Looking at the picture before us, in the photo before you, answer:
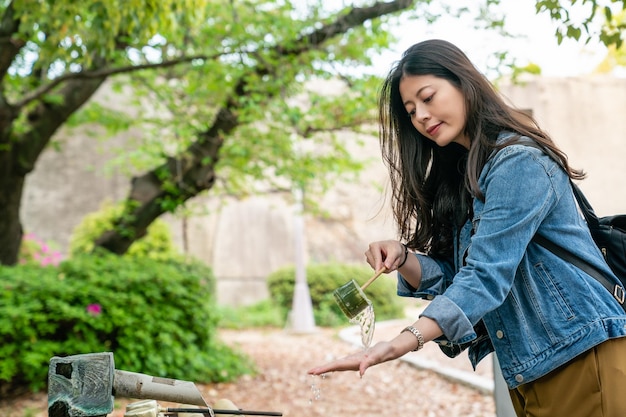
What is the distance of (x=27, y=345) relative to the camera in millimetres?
4977

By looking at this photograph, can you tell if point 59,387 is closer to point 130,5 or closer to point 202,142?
point 130,5

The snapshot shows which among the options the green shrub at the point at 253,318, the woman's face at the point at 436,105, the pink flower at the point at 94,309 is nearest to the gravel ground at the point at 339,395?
the pink flower at the point at 94,309

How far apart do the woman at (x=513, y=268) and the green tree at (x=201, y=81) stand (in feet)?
9.73

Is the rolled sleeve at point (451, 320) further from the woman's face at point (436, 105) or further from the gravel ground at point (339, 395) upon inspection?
the gravel ground at point (339, 395)

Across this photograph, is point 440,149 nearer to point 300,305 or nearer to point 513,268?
point 513,268

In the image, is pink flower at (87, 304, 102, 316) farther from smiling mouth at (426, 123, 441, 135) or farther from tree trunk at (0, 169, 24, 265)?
smiling mouth at (426, 123, 441, 135)

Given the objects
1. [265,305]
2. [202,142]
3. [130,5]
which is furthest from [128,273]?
[265,305]

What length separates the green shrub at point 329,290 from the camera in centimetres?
1197

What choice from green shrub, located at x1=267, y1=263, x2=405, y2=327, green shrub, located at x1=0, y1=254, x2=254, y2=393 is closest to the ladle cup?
green shrub, located at x1=0, y1=254, x2=254, y2=393

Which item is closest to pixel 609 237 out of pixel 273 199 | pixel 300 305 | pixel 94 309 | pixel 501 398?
pixel 501 398

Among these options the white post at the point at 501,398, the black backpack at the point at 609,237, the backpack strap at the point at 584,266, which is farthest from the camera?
the white post at the point at 501,398

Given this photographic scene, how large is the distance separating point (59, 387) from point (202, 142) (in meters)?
5.18

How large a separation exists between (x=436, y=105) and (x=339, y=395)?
15.1 feet

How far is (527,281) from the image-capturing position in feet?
5.49
